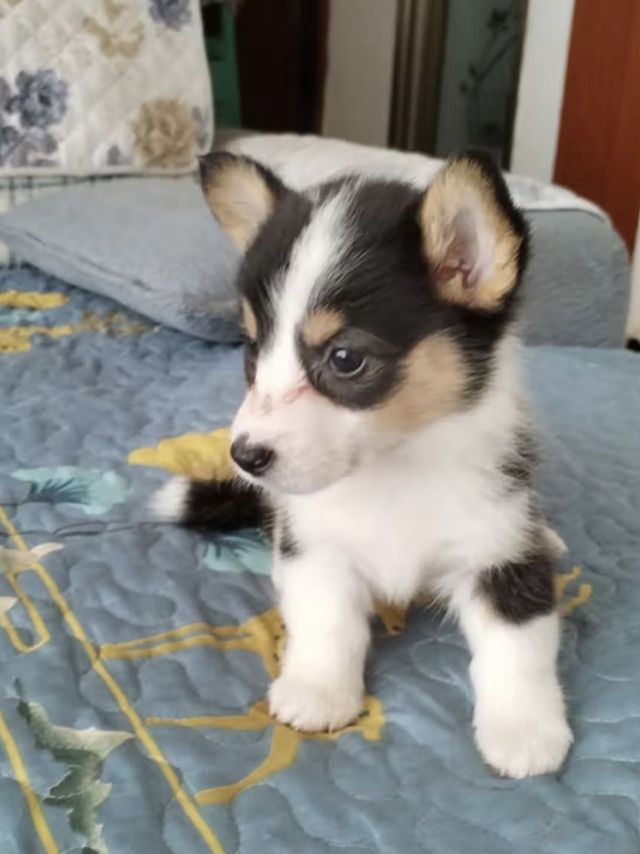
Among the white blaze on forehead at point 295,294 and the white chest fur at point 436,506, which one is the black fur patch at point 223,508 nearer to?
the white chest fur at point 436,506

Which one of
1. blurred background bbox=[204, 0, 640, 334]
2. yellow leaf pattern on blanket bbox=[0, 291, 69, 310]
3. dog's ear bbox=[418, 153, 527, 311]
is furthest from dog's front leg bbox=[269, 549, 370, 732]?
blurred background bbox=[204, 0, 640, 334]

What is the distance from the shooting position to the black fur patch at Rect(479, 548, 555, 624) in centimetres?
104

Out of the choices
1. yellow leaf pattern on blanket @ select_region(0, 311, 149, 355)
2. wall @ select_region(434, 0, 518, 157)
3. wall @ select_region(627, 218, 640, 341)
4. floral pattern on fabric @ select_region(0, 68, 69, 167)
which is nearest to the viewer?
yellow leaf pattern on blanket @ select_region(0, 311, 149, 355)

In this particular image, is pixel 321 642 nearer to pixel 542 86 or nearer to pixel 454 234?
pixel 454 234

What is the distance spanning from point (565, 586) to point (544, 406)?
2.12ft

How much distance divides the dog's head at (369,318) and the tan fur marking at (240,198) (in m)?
0.11

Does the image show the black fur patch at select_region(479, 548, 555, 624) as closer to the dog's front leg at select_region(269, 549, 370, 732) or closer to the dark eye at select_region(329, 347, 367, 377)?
the dog's front leg at select_region(269, 549, 370, 732)

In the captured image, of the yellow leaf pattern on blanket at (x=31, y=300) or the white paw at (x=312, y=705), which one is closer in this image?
the white paw at (x=312, y=705)

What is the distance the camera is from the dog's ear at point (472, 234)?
0.92 meters

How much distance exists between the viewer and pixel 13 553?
4.14 feet

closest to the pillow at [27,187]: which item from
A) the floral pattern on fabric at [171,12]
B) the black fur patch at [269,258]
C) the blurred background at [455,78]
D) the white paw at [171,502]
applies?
the floral pattern on fabric at [171,12]

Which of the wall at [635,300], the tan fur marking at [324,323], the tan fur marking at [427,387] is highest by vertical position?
the tan fur marking at [324,323]

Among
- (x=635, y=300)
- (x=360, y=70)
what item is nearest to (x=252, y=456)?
(x=635, y=300)

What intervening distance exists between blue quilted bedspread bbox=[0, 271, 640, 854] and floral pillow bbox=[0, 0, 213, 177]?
3.65 ft
